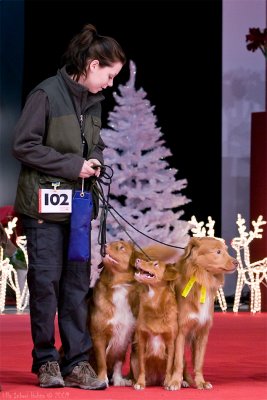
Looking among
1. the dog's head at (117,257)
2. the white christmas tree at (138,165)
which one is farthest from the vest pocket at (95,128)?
the white christmas tree at (138,165)

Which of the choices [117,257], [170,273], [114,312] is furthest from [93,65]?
[114,312]

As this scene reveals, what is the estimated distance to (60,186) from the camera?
405 centimetres

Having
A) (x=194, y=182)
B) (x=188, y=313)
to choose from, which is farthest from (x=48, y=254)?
(x=194, y=182)

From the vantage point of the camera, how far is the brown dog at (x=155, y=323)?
4.11m

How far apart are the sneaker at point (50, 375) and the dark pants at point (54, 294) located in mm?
27

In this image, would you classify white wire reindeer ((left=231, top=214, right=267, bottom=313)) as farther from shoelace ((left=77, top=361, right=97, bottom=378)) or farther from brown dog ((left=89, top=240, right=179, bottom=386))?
shoelace ((left=77, top=361, right=97, bottom=378))

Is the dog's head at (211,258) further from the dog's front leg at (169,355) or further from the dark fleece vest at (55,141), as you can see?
the dark fleece vest at (55,141)

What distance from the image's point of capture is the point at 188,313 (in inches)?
164

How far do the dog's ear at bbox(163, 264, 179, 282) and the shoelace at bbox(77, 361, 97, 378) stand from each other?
500 millimetres

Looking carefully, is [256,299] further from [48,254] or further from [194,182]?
[48,254]

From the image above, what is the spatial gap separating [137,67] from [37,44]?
42.1 inches

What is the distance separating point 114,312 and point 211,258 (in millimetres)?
487

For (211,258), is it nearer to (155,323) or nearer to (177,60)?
(155,323)

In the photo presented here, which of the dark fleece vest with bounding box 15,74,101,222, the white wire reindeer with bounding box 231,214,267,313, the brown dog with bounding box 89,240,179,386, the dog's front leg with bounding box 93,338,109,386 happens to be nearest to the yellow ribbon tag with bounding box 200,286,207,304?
the brown dog with bounding box 89,240,179,386
